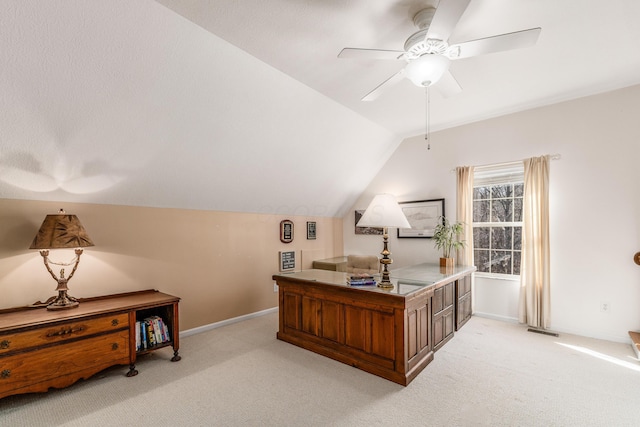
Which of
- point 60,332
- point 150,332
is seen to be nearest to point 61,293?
point 60,332

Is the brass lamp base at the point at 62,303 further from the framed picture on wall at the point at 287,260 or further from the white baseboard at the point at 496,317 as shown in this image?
the white baseboard at the point at 496,317

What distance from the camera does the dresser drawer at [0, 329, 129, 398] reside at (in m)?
2.04

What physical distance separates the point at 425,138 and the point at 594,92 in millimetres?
2006

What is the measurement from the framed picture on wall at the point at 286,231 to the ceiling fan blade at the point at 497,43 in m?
3.39

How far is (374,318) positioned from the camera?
101 inches

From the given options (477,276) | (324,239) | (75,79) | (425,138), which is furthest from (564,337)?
(75,79)

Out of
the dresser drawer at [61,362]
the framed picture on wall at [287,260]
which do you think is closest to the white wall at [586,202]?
the framed picture on wall at [287,260]

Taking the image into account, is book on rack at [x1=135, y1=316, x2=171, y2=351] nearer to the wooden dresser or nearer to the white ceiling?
the wooden dresser

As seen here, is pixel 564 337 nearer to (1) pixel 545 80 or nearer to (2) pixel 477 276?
(2) pixel 477 276

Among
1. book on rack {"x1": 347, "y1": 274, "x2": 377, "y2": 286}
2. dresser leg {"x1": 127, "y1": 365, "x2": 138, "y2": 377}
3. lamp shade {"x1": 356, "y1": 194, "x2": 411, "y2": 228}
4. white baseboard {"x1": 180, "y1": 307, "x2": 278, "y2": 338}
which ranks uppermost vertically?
lamp shade {"x1": 356, "y1": 194, "x2": 411, "y2": 228}

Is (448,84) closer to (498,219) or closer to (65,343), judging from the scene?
(498,219)

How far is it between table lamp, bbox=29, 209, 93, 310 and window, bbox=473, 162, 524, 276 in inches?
187

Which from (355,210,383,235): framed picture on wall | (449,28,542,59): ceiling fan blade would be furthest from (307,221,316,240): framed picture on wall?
(449,28,542,59): ceiling fan blade

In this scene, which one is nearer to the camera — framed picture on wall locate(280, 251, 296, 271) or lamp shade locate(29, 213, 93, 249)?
lamp shade locate(29, 213, 93, 249)
